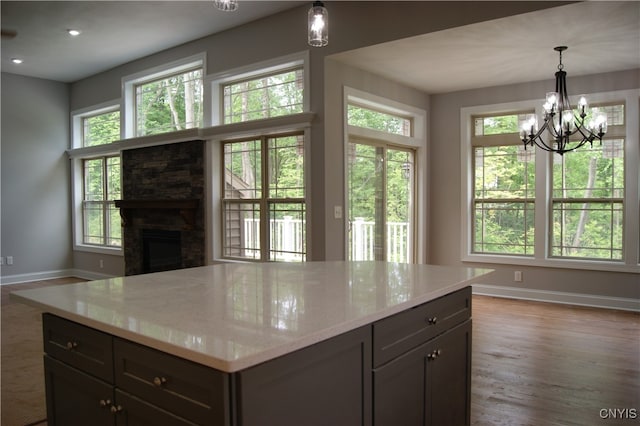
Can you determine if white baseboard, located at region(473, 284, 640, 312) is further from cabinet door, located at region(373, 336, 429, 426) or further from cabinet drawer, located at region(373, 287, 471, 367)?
cabinet door, located at region(373, 336, 429, 426)

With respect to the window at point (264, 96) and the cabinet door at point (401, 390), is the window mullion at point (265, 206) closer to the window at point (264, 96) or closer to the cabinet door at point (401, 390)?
the window at point (264, 96)

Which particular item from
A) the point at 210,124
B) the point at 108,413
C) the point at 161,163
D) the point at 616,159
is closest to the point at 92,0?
the point at 210,124

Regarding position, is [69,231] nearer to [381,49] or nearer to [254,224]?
[254,224]

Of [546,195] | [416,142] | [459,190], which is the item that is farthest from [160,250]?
[546,195]

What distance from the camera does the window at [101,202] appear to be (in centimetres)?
739

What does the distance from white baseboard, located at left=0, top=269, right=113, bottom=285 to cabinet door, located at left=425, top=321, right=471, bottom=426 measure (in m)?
6.32

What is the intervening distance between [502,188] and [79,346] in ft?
17.7

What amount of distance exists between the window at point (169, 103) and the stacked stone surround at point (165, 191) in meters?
0.35

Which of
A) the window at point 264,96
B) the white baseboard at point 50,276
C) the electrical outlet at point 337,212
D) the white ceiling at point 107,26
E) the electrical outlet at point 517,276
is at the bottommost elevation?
the white baseboard at point 50,276

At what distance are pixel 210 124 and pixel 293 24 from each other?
62.5 inches

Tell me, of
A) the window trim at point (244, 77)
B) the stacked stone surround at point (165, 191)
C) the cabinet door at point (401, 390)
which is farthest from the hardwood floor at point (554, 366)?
the stacked stone surround at point (165, 191)

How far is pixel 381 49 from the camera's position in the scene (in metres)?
4.38

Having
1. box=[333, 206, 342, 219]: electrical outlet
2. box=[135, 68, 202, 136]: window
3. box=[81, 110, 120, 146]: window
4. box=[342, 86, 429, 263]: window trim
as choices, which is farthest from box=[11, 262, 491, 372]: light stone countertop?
box=[81, 110, 120, 146]: window

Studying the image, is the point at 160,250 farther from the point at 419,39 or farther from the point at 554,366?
the point at 554,366
